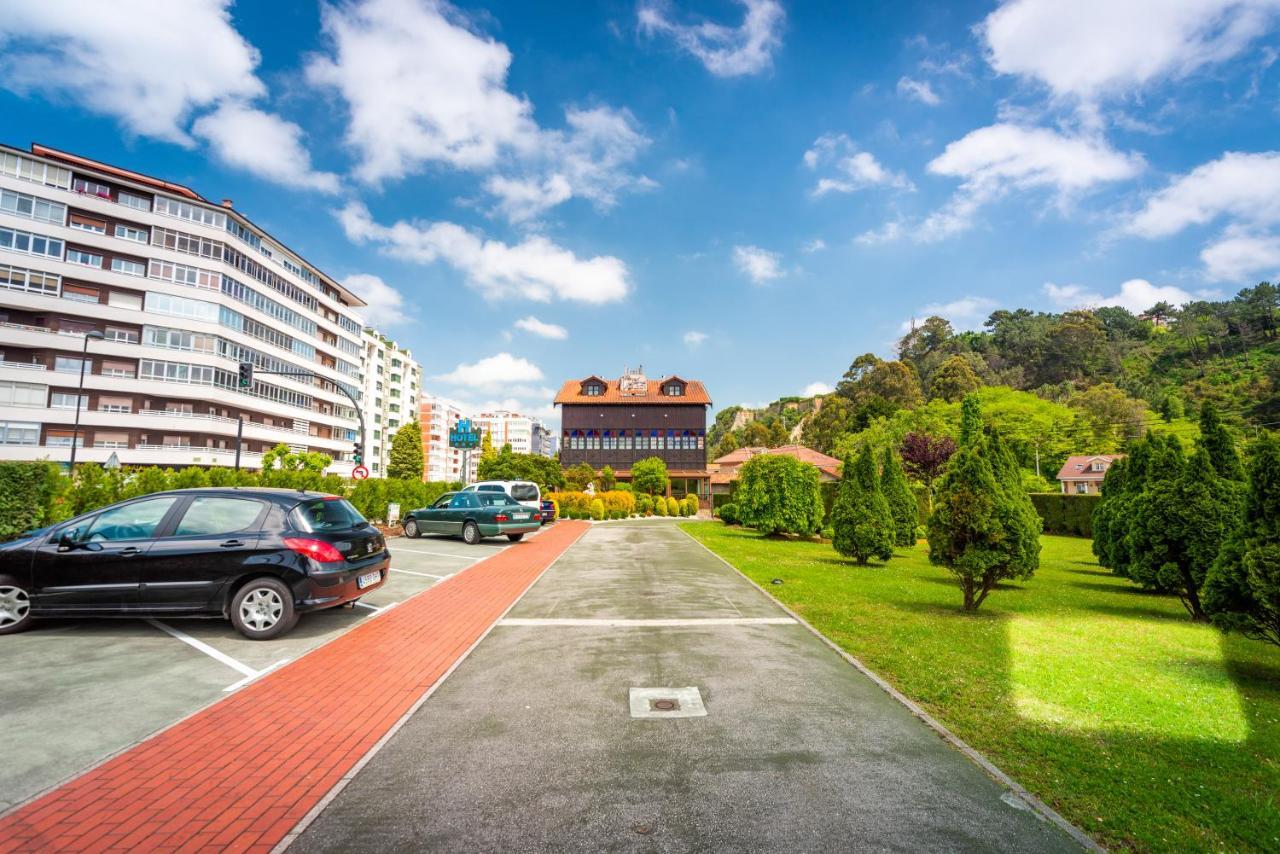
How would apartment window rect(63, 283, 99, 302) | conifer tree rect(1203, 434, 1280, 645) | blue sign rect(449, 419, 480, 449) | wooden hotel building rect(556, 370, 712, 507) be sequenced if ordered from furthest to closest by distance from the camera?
wooden hotel building rect(556, 370, 712, 507) < blue sign rect(449, 419, 480, 449) < apartment window rect(63, 283, 99, 302) < conifer tree rect(1203, 434, 1280, 645)

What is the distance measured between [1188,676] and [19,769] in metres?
10.2

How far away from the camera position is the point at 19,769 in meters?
3.74

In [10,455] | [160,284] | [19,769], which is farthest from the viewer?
[160,284]

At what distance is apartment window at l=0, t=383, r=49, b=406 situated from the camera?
3644 centimetres

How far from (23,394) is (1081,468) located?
89808mm

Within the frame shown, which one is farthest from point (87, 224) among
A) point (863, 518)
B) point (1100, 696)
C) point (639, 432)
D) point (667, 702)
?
point (1100, 696)

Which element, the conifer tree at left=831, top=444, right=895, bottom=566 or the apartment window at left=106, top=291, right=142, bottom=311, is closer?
the conifer tree at left=831, top=444, right=895, bottom=566

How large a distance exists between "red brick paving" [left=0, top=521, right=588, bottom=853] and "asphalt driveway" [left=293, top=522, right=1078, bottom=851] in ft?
1.01

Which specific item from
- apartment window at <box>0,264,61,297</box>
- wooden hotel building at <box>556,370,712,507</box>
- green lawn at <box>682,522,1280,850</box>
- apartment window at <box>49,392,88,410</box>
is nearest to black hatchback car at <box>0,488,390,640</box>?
green lawn at <box>682,522,1280,850</box>

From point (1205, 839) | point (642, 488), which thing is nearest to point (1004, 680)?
point (1205, 839)

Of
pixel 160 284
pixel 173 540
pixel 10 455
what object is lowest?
pixel 173 540

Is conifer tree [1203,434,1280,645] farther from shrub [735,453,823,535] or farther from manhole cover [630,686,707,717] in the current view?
shrub [735,453,823,535]

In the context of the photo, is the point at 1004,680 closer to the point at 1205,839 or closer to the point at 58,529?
the point at 1205,839

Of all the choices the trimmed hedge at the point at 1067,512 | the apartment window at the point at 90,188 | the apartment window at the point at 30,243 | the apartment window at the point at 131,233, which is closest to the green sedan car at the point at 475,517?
the trimmed hedge at the point at 1067,512
